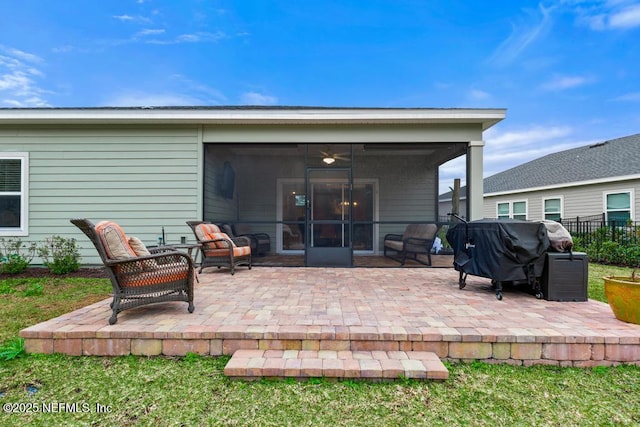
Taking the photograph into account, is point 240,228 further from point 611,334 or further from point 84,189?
point 611,334

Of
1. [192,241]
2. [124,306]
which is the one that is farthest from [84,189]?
[124,306]

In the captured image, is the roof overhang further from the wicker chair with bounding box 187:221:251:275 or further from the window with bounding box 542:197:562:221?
the window with bounding box 542:197:562:221

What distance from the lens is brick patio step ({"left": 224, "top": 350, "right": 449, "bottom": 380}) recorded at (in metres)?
2.05

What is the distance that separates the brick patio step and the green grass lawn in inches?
2.3

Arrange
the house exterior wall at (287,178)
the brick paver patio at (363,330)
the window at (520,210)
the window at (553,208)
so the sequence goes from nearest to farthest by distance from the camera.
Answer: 1. the brick paver patio at (363,330)
2. the house exterior wall at (287,178)
3. the window at (553,208)
4. the window at (520,210)

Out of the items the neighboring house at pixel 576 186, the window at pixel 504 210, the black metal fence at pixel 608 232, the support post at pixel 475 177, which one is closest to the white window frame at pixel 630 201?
the neighboring house at pixel 576 186

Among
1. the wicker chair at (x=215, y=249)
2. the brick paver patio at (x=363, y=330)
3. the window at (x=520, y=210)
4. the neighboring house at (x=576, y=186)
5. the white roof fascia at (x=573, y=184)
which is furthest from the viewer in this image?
the window at (x=520, y=210)

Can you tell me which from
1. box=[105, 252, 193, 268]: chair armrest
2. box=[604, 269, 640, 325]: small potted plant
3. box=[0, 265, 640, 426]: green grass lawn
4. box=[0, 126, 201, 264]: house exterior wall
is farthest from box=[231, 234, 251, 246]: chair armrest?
box=[604, 269, 640, 325]: small potted plant

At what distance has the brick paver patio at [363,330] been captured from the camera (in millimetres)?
2301

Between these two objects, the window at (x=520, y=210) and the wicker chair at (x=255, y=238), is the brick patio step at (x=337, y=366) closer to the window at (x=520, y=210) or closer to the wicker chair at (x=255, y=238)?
the wicker chair at (x=255, y=238)

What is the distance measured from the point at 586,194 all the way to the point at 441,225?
8843 millimetres

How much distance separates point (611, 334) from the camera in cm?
233

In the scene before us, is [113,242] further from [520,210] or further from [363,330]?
[520,210]

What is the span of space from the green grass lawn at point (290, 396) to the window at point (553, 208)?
11951mm
